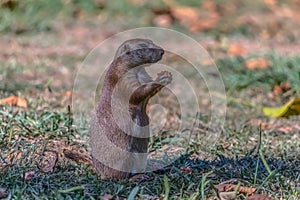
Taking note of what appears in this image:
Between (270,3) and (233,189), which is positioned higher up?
(233,189)

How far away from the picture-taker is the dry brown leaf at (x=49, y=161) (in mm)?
3377

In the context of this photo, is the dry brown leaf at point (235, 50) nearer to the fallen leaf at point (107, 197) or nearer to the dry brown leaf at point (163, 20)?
the dry brown leaf at point (163, 20)

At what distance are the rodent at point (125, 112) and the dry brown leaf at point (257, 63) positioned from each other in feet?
9.41

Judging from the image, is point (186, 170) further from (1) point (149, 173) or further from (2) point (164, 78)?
(2) point (164, 78)

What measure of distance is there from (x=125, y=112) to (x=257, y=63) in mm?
3064

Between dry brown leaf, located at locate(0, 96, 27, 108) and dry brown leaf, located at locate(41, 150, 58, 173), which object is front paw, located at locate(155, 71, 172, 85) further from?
dry brown leaf, located at locate(0, 96, 27, 108)

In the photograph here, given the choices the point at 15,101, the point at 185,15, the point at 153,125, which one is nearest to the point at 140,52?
the point at 153,125

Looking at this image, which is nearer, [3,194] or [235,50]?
[3,194]

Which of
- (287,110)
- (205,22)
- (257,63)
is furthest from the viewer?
(205,22)

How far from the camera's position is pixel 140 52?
300 centimetres

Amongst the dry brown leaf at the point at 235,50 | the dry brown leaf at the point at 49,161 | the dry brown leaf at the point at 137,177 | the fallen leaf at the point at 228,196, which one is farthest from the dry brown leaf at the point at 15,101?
the dry brown leaf at the point at 235,50

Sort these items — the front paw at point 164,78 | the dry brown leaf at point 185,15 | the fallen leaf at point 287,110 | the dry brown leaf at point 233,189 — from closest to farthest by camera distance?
the front paw at point 164,78
the dry brown leaf at point 233,189
the fallen leaf at point 287,110
the dry brown leaf at point 185,15

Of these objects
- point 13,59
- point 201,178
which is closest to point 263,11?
point 13,59

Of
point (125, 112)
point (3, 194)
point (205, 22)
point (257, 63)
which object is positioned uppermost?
point (125, 112)
